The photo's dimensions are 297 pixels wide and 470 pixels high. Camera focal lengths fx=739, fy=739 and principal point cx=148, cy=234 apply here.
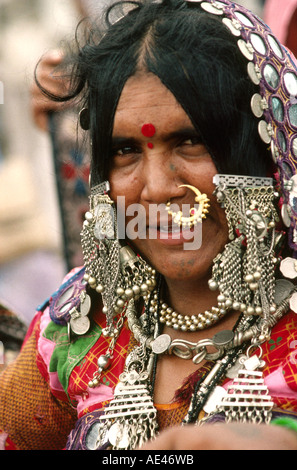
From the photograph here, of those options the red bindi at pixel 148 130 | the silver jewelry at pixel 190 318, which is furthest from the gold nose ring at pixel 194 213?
the silver jewelry at pixel 190 318

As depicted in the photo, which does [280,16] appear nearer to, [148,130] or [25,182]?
[148,130]

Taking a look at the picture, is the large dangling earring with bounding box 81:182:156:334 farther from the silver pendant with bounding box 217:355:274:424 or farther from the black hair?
the silver pendant with bounding box 217:355:274:424

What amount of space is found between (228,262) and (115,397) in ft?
1.56

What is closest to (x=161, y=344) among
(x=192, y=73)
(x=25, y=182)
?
(x=192, y=73)

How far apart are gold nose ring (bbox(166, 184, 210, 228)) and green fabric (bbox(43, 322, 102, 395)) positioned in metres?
0.54

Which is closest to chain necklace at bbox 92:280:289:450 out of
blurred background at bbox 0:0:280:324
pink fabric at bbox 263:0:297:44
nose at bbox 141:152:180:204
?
nose at bbox 141:152:180:204

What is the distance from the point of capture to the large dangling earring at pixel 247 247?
1797 millimetres

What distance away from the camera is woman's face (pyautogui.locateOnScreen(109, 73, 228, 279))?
1.79m

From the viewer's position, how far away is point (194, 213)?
5.98 feet

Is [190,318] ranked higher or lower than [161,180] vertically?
lower

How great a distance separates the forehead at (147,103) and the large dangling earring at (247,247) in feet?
0.64

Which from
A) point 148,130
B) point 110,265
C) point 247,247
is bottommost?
point 110,265

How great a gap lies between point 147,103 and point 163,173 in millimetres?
173

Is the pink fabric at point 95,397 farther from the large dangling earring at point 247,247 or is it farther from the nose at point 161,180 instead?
the nose at point 161,180
